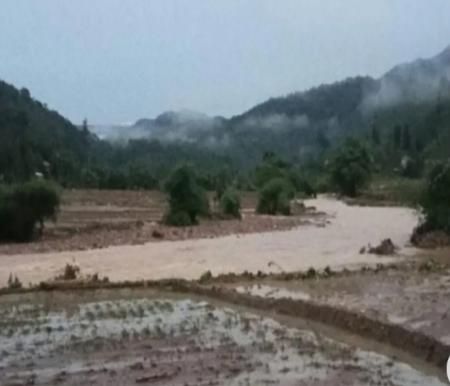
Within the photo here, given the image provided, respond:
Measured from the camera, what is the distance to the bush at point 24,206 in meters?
32.1

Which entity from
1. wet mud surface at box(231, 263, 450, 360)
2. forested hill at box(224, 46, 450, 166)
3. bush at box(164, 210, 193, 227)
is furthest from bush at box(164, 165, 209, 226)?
forested hill at box(224, 46, 450, 166)

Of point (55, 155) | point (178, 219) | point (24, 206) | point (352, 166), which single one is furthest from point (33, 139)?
point (24, 206)

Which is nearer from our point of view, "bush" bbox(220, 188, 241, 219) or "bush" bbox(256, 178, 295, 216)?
"bush" bbox(220, 188, 241, 219)

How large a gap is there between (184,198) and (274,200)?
1250 centimetres

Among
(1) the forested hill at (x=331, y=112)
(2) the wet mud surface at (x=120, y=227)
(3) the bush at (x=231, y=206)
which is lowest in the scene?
(2) the wet mud surface at (x=120, y=227)

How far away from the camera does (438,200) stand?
1162 inches

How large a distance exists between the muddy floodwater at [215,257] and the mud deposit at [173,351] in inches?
233

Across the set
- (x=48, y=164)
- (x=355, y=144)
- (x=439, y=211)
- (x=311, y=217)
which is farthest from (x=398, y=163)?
(x=439, y=211)

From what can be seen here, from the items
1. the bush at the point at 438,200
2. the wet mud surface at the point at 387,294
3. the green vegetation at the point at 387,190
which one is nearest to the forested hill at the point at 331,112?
the green vegetation at the point at 387,190

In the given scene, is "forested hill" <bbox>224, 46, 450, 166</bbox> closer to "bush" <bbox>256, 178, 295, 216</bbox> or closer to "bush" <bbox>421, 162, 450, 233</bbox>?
"bush" <bbox>256, 178, 295, 216</bbox>

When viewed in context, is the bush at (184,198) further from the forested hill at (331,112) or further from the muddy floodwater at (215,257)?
the forested hill at (331,112)

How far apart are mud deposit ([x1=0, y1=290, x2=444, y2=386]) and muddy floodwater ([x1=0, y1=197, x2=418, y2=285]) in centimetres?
591

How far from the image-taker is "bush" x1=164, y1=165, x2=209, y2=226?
38281 millimetres

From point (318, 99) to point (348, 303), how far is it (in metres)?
149
